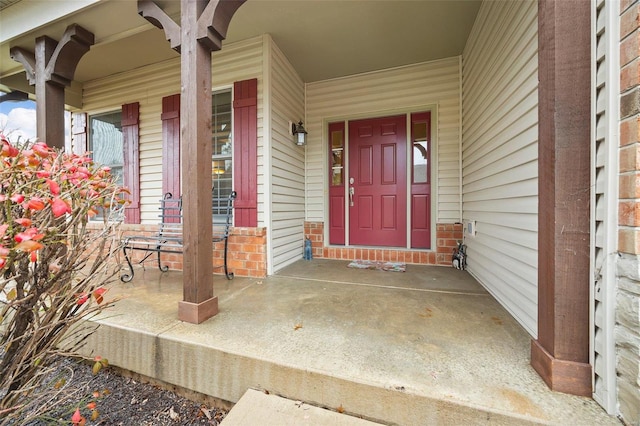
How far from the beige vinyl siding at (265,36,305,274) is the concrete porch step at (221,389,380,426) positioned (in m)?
1.67

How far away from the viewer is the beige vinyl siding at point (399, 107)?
3.22 meters

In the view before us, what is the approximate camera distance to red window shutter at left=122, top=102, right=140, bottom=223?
352cm

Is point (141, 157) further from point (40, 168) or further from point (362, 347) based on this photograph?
point (362, 347)

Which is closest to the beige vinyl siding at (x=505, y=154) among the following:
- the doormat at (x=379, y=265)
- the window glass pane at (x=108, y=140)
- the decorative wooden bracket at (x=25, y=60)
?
the doormat at (x=379, y=265)

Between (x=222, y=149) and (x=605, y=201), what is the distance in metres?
3.21

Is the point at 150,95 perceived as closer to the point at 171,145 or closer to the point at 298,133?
the point at 171,145

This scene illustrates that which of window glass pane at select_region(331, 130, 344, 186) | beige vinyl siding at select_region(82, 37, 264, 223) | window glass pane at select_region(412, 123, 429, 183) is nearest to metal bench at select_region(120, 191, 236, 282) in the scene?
beige vinyl siding at select_region(82, 37, 264, 223)

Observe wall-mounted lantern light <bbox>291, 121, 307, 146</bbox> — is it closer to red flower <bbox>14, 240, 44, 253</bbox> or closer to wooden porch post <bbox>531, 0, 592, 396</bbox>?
wooden porch post <bbox>531, 0, 592, 396</bbox>

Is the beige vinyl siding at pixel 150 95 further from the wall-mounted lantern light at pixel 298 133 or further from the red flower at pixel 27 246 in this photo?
the red flower at pixel 27 246

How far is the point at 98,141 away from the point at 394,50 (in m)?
A: 4.44

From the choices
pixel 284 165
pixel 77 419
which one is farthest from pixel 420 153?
pixel 77 419

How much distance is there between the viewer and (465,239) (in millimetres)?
3031

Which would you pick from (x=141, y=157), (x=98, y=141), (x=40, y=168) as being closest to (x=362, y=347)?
(x=40, y=168)

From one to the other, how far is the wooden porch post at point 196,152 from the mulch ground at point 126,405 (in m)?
0.42
